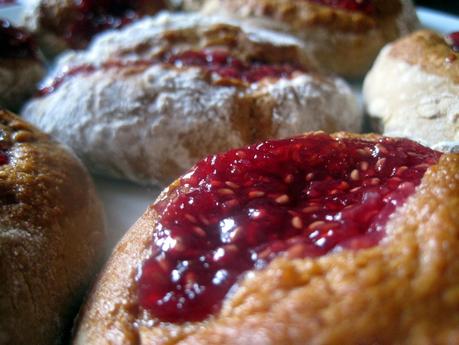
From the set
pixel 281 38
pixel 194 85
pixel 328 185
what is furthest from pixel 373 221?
pixel 281 38

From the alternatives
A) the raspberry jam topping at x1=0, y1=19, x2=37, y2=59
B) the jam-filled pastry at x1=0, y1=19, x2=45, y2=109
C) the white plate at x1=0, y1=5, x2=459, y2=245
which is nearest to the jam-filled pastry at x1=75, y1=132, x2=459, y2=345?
the white plate at x1=0, y1=5, x2=459, y2=245

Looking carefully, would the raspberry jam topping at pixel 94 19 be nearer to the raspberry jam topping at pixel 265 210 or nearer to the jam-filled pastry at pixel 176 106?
the jam-filled pastry at pixel 176 106

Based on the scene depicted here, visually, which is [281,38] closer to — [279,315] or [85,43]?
[85,43]

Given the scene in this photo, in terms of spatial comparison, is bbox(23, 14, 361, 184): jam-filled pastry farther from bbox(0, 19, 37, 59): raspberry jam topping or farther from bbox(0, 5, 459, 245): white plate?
bbox(0, 19, 37, 59): raspberry jam topping

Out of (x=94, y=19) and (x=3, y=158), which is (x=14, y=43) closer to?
(x=94, y=19)

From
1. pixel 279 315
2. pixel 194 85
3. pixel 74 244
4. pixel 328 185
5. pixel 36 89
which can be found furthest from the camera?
pixel 36 89

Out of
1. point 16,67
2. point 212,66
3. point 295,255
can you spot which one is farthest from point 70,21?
point 295,255
